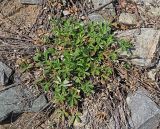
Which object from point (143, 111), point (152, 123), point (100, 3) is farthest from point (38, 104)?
point (100, 3)

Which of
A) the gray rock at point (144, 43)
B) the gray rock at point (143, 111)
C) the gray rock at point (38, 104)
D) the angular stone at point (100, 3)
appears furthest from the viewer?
the angular stone at point (100, 3)

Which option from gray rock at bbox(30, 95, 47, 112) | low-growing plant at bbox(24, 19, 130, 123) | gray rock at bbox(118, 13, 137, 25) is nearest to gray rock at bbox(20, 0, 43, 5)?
low-growing plant at bbox(24, 19, 130, 123)

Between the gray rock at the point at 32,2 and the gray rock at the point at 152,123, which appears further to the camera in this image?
the gray rock at the point at 32,2

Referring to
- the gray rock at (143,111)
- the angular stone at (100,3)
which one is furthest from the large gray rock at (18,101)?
the angular stone at (100,3)

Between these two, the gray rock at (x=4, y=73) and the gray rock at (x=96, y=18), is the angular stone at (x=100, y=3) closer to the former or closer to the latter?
the gray rock at (x=96, y=18)

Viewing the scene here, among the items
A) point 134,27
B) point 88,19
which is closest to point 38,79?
point 88,19
